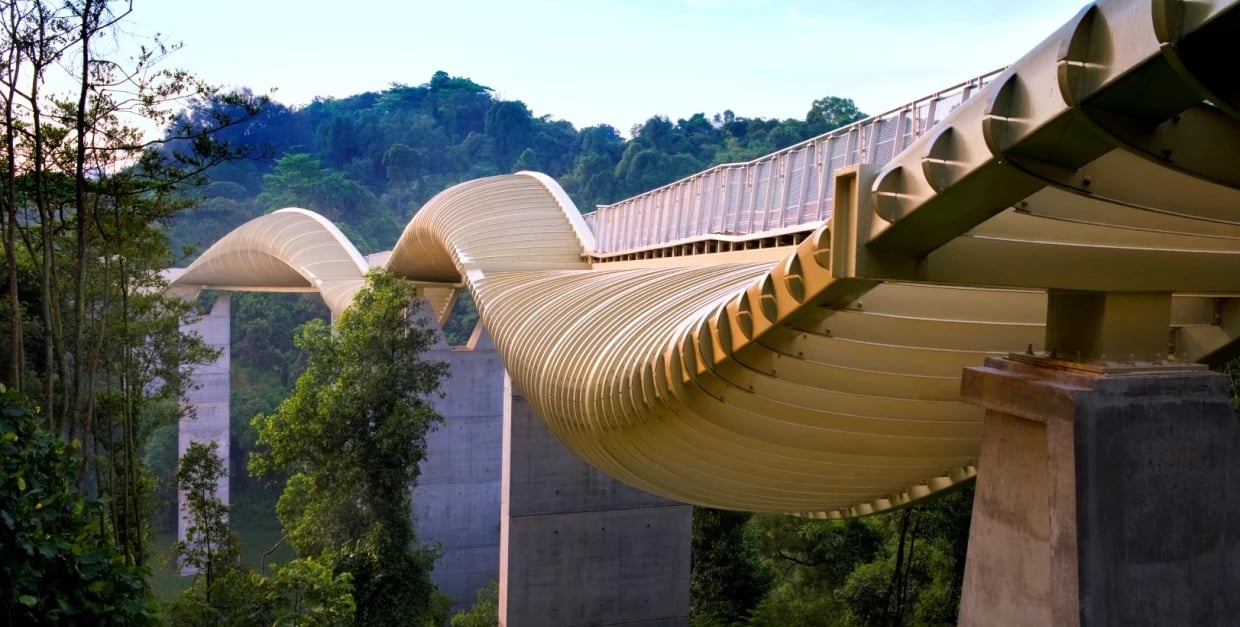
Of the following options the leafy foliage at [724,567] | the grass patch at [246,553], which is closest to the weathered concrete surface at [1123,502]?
the leafy foliage at [724,567]

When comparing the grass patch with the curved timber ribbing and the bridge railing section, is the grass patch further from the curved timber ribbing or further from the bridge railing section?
the curved timber ribbing

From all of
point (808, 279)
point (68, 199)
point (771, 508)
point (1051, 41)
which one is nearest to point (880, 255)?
point (808, 279)

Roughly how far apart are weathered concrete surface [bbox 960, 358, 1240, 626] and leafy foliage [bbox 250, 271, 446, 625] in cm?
1122

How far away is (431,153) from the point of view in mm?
65812

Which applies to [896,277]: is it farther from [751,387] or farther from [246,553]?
[246,553]

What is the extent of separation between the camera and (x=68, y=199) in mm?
8219

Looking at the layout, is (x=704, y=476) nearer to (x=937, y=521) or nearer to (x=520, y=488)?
(x=520, y=488)

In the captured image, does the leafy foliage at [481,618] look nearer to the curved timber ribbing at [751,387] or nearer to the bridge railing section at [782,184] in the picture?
the curved timber ribbing at [751,387]

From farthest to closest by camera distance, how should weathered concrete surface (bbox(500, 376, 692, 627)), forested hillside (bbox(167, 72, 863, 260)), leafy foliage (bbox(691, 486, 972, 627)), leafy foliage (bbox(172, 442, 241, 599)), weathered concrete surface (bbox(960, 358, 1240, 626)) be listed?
forested hillside (bbox(167, 72, 863, 260)) < leafy foliage (bbox(691, 486, 972, 627)) < weathered concrete surface (bbox(500, 376, 692, 627)) < leafy foliage (bbox(172, 442, 241, 599)) < weathered concrete surface (bbox(960, 358, 1240, 626))

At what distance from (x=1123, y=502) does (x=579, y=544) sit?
11216 mm

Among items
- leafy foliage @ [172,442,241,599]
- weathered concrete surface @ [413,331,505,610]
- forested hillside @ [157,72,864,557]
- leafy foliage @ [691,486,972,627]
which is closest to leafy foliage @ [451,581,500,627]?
leafy foliage @ [691,486,972,627]

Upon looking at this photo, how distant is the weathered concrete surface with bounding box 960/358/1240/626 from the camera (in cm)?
362

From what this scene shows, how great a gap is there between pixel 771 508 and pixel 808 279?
4822 mm

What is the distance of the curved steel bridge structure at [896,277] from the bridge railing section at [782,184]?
1.0 inches
